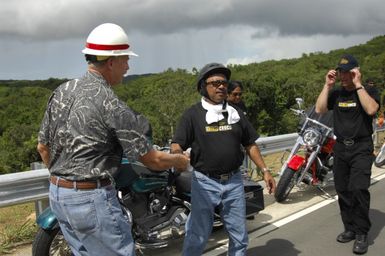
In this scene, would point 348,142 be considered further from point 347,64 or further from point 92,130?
point 92,130

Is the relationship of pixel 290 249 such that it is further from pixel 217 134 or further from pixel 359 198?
pixel 217 134

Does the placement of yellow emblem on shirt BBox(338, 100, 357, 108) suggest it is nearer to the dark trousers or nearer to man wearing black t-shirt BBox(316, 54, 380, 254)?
man wearing black t-shirt BBox(316, 54, 380, 254)

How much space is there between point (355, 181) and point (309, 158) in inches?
82.7

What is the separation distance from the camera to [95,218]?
2.73m

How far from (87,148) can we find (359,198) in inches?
134

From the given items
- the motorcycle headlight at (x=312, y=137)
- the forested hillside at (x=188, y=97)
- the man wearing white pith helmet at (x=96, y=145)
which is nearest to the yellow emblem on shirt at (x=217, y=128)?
the man wearing white pith helmet at (x=96, y=145)

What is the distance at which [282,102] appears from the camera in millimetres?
66125

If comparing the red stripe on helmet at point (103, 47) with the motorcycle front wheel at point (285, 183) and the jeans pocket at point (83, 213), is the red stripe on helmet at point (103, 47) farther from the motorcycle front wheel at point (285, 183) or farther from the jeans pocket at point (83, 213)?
the motorcycle front wheel at point (285, 183)

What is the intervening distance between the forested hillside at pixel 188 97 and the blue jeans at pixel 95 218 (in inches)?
1782

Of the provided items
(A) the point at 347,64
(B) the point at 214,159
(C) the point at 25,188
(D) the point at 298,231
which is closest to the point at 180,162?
(B) the point at 214,159

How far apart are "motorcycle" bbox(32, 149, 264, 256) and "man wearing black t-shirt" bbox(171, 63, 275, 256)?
0.59 metres

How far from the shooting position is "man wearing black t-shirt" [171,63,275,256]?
13.2 ft

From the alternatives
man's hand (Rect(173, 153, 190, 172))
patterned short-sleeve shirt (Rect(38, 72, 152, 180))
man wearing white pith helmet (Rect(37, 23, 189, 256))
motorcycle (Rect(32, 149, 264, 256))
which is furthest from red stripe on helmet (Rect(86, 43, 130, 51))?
motorcycle (Rect(32, 149, 264, 256))

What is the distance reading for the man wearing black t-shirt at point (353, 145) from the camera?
5074 mm
